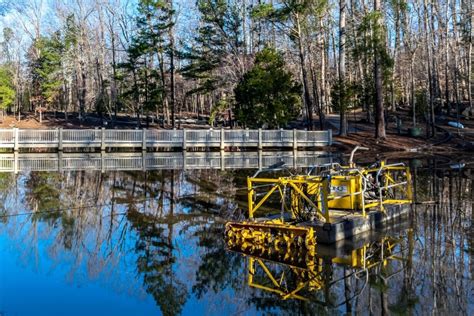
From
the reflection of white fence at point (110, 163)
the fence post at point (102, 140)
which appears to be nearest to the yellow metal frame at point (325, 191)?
the reflection of white fence at point (110, 163)

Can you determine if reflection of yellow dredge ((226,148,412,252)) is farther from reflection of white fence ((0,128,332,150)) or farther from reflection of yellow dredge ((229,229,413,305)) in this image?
reflection of white fence ((0,128,332,150))

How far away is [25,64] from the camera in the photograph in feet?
229

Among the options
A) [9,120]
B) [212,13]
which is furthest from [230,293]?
[9,120]

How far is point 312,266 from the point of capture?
7.08m

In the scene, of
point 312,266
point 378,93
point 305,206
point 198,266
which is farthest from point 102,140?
point 312,266

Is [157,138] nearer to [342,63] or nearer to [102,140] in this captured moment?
[102,140]

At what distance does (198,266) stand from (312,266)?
164 cm

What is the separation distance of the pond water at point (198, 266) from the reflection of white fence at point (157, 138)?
19.1 metres

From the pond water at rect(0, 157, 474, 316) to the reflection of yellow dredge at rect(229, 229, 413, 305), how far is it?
15 mm

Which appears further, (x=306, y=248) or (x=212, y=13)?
(x=212, y=13)

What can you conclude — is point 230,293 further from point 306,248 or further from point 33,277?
point 33,277

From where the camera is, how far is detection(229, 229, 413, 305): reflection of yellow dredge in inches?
245

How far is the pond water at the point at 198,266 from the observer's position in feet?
18.9

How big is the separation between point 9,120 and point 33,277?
54123 mm
